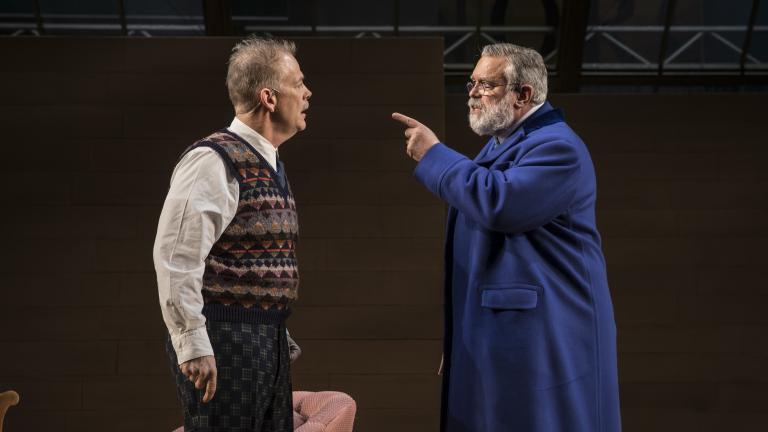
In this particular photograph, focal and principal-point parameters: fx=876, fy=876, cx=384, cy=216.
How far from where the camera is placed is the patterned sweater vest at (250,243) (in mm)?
1858

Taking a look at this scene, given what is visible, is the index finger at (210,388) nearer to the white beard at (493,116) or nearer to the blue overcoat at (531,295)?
the blue overcoat at (531,295)

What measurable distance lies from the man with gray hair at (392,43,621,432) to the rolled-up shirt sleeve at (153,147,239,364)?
52 centimetres

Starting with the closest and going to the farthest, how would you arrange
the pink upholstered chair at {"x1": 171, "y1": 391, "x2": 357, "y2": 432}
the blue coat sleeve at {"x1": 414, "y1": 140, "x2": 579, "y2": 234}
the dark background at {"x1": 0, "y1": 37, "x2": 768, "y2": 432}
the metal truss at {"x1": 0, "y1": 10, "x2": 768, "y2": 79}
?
the blue coat sleeve at {"x1": 414, "y1": 140, "x2": 579, "y2": 234}, the pink upholstered chair at {"x1": 171, "y1": 391, "x2": 357, "y2": 432}, the dark background at {"x1": 0, "y1": 37, "x2": 768, "y2": 432}, the metal truss at {"x1": 0, "y1": 10, "x2": 768, "y2": 79}

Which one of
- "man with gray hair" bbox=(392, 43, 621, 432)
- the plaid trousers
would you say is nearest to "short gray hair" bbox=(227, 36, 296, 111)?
"man with gray hair" bbox=(392, 43, 621, 432)

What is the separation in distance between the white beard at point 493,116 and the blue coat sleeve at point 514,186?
7.6 inches

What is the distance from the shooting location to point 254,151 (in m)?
1.96

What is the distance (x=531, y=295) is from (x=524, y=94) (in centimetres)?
55

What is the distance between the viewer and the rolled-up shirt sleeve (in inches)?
69.3

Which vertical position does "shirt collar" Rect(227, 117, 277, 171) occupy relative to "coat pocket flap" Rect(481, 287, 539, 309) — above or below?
above

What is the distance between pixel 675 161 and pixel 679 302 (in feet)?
2.56

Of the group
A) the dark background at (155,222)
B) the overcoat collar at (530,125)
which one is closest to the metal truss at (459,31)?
the dark background at (155,222)

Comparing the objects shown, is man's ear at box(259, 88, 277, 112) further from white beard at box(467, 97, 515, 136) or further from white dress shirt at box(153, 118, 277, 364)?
white beard at box(467, 97, 515, 136)

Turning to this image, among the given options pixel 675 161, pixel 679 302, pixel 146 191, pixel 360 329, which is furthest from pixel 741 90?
pixel 146 191

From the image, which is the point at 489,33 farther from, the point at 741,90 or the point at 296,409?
the point at 296,409
